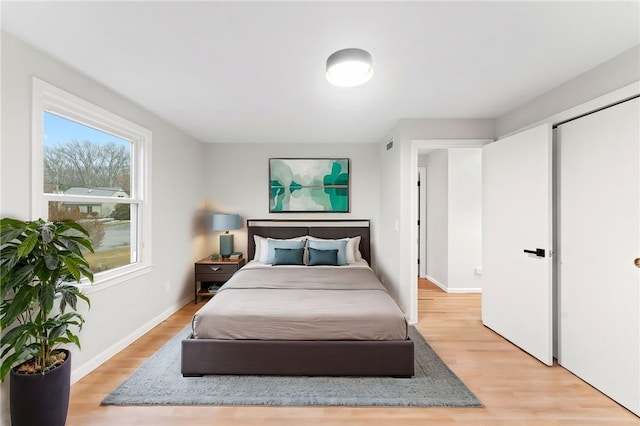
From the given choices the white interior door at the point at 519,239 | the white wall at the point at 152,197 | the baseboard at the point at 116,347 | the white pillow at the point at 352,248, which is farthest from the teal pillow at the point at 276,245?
the white interior door at the point at 519,239

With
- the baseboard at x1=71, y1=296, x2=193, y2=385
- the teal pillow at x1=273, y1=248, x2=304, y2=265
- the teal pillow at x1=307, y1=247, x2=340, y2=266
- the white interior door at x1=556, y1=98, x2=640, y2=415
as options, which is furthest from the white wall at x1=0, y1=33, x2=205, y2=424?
the white interior door at x1=556, y1=98, x2=640, y2=415

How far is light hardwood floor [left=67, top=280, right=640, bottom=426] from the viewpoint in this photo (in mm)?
1795

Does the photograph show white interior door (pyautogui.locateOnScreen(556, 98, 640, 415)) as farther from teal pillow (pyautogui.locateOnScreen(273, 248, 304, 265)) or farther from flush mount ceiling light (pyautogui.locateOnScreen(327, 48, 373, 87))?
teal pillow (pyautogui.locateOnScreen(273, 248, 304, 265))

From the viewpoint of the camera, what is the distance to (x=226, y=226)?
4.29 m

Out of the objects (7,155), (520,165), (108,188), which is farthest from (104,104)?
(520,165)

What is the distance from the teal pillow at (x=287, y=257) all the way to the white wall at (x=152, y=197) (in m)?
1.29

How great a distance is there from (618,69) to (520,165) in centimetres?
93

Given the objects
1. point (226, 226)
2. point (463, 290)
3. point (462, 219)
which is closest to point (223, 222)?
point (226, 226)

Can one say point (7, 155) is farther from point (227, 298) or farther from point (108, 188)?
point (227, 298)

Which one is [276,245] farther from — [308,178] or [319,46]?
[319,46]

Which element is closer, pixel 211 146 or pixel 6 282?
pixel 6 282

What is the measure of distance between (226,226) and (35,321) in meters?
2.69

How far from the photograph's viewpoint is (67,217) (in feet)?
7.45

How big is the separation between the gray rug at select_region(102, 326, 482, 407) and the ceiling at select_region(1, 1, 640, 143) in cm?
237
